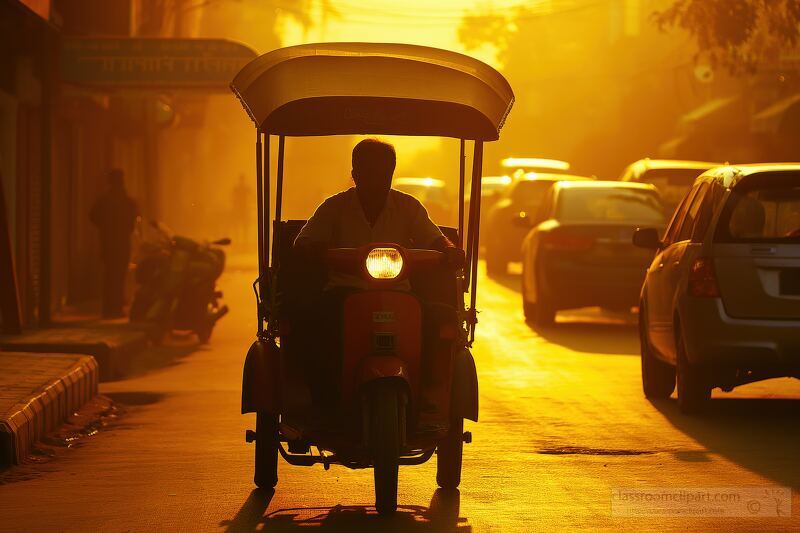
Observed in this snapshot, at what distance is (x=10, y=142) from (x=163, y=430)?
10471mm

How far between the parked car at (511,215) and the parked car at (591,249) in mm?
8532

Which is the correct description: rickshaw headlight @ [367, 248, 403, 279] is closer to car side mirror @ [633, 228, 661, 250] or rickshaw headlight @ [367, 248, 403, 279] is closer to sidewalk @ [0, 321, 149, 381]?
car side mirror @ [633, 228, 661, 250]

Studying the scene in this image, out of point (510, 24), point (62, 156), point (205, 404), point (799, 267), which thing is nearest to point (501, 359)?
point (205, 404)

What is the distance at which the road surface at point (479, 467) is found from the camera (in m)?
7.54

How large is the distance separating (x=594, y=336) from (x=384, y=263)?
37.2 feet

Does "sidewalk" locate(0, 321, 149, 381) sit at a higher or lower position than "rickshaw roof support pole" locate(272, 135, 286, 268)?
lower

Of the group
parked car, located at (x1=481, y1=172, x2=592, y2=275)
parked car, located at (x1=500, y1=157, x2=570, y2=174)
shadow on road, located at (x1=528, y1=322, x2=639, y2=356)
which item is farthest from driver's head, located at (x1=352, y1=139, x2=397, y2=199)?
parked car, located at (x1=500, y1=157, x2=570, y2=174)

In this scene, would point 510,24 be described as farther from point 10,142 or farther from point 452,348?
point 452,348

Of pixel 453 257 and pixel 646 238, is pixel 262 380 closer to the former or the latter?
pixel 453 257

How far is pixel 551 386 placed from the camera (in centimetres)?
1352

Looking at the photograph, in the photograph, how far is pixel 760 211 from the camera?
36.9ft

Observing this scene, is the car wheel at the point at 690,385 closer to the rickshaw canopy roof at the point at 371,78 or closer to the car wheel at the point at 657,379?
the car wheel at the point at 657,379

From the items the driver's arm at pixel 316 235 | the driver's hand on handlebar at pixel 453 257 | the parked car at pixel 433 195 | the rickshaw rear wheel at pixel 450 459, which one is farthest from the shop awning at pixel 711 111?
the driver's hand on handlebar at pixel 453 257

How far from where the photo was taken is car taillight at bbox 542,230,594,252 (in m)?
19.2
